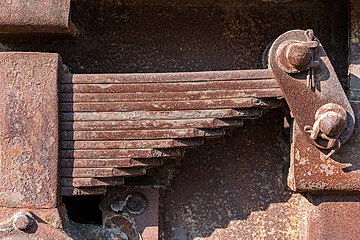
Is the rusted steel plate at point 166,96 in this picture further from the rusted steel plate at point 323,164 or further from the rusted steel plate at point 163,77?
the rusted steel plate at point 323,164

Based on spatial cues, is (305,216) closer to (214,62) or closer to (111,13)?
(214,62)

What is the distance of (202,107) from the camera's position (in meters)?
1.42

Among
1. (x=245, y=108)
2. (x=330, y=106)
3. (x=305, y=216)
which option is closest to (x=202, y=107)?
(x=245, y=108)

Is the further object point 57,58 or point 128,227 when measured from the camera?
point 128,227

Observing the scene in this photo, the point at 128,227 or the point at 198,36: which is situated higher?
the point at 198,36

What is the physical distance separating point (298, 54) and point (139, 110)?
412 millimetres

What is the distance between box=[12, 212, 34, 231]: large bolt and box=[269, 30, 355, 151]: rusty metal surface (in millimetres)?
708

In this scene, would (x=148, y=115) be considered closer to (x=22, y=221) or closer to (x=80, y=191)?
(x=80, y=191)

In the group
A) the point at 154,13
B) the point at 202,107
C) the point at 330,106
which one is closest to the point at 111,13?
the point at 154,13

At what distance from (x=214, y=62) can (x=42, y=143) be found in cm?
52

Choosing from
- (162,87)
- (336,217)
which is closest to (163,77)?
(162,87)

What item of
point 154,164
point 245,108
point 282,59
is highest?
point 282,59

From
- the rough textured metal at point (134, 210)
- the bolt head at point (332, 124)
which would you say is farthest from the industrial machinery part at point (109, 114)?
the rough textured metal at point (134, 210)

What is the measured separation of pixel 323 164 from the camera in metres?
1.47
